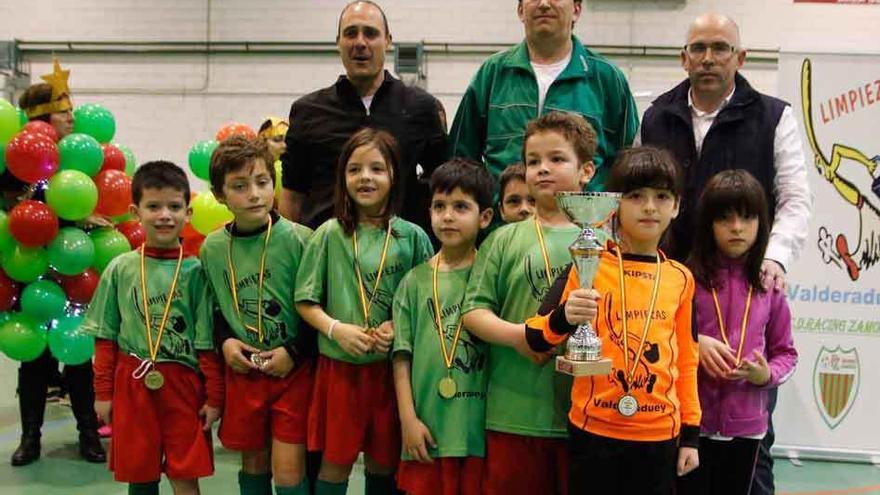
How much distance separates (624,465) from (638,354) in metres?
0.28

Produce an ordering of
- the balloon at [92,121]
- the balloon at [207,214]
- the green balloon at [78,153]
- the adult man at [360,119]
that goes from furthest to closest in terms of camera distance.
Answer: the balloon at [207,214] → the balloon at [92,121] → the green balloon at [78,153] → the adult man at [360,119]

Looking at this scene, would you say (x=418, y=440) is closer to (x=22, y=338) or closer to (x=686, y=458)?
(x=686, y=458)

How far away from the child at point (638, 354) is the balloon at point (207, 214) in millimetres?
3046

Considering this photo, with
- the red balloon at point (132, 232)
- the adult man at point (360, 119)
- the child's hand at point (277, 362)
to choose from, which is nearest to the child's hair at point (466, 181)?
the adult man at point (360, 119)

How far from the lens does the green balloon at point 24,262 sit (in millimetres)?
3924

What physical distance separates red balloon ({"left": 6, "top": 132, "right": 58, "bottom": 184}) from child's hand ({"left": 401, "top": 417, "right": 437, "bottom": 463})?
105 inches

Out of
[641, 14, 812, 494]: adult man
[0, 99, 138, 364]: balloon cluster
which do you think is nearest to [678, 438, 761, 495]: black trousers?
[641, 14, 812, 494]: adult man

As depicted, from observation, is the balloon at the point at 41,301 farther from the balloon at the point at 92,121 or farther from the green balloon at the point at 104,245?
the balloon at the point at 92,121

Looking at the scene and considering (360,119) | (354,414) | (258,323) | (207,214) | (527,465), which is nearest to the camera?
(527,465)

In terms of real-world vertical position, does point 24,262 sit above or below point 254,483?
above

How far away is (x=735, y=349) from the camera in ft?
7.25

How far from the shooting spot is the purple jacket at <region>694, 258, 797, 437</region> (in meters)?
2.22

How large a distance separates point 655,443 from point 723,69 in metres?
1.27

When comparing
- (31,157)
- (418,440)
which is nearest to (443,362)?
(418,440)
